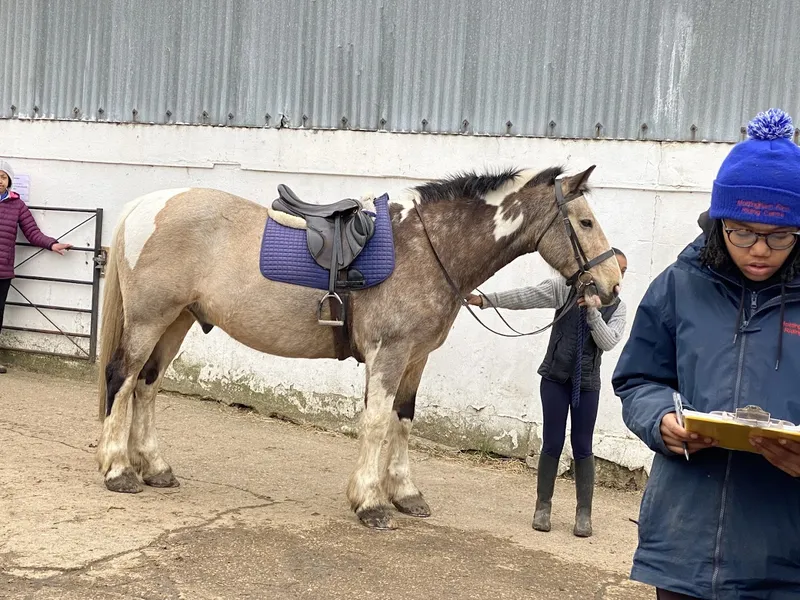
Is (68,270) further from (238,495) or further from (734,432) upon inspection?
(734,432)

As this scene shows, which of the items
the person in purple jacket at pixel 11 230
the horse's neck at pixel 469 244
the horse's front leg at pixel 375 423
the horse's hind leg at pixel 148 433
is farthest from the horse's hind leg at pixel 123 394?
the person in purple jacket at pixel 11 230

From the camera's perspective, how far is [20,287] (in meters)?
9.11

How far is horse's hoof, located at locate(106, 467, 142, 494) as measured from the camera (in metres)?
5.41

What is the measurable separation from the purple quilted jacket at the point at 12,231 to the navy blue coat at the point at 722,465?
7614mm

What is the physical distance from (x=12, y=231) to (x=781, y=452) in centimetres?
825

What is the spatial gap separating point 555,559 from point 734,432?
3.05 metres

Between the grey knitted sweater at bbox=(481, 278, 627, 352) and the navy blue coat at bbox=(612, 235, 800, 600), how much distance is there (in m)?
2.77

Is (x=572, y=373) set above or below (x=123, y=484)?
above

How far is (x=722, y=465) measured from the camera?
7.23 feet

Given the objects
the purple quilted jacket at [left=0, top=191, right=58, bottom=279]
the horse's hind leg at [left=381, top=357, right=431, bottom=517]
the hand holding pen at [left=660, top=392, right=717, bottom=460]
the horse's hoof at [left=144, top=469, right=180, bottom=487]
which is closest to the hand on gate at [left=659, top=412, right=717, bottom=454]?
the hand holding pen at [left=660, top=392, right=717, bottom=460]

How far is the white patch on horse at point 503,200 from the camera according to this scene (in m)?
5.23

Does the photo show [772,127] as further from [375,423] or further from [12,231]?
[12,231]

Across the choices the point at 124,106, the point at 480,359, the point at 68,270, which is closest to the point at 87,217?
the point at 68,270

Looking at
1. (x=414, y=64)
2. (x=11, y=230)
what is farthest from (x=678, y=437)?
(x=11, y=230)
